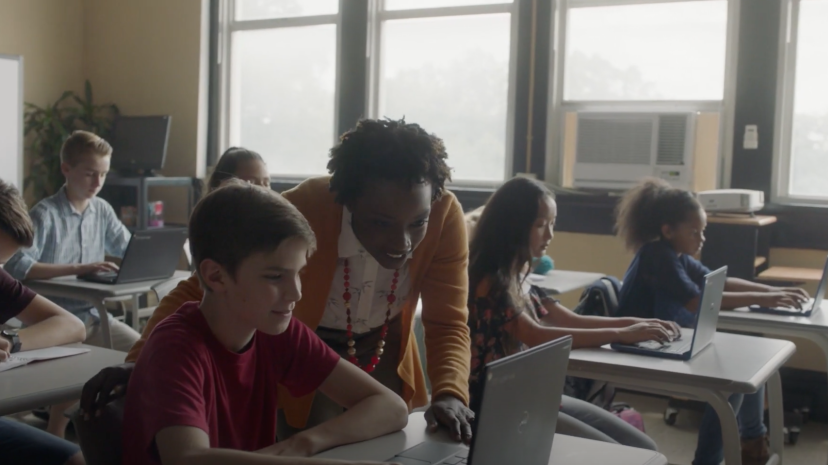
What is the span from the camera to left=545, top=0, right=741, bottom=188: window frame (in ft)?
14.1

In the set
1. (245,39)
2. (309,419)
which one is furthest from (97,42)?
(309,419)

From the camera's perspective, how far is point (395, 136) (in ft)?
4.91

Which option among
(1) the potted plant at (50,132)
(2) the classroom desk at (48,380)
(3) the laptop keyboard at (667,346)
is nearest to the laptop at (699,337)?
(3) the laptop keyboard at (667,346)

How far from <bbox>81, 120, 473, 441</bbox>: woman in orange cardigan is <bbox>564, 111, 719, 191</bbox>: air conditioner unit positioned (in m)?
2.93

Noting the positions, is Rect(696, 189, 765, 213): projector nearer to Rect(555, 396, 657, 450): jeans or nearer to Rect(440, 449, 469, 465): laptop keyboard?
Rect(555, 396, 657, 450): jeans

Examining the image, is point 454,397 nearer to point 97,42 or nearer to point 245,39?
point 245,39

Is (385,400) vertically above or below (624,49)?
below

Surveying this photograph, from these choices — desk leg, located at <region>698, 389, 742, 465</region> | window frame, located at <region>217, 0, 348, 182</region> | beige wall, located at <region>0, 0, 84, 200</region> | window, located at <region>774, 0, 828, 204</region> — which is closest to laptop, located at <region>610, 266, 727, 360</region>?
desk leg, located at <region>698, 389, 742, 465</region>

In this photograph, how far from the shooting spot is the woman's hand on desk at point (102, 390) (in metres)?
1.27

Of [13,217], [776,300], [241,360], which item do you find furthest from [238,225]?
[776,300]

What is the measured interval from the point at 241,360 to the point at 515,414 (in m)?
0.45

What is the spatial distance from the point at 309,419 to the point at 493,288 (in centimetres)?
80

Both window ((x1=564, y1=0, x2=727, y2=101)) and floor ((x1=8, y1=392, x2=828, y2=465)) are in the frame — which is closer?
floor ((x1=8, y1=392, x2=828, y2=465))

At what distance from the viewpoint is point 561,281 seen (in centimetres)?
375
